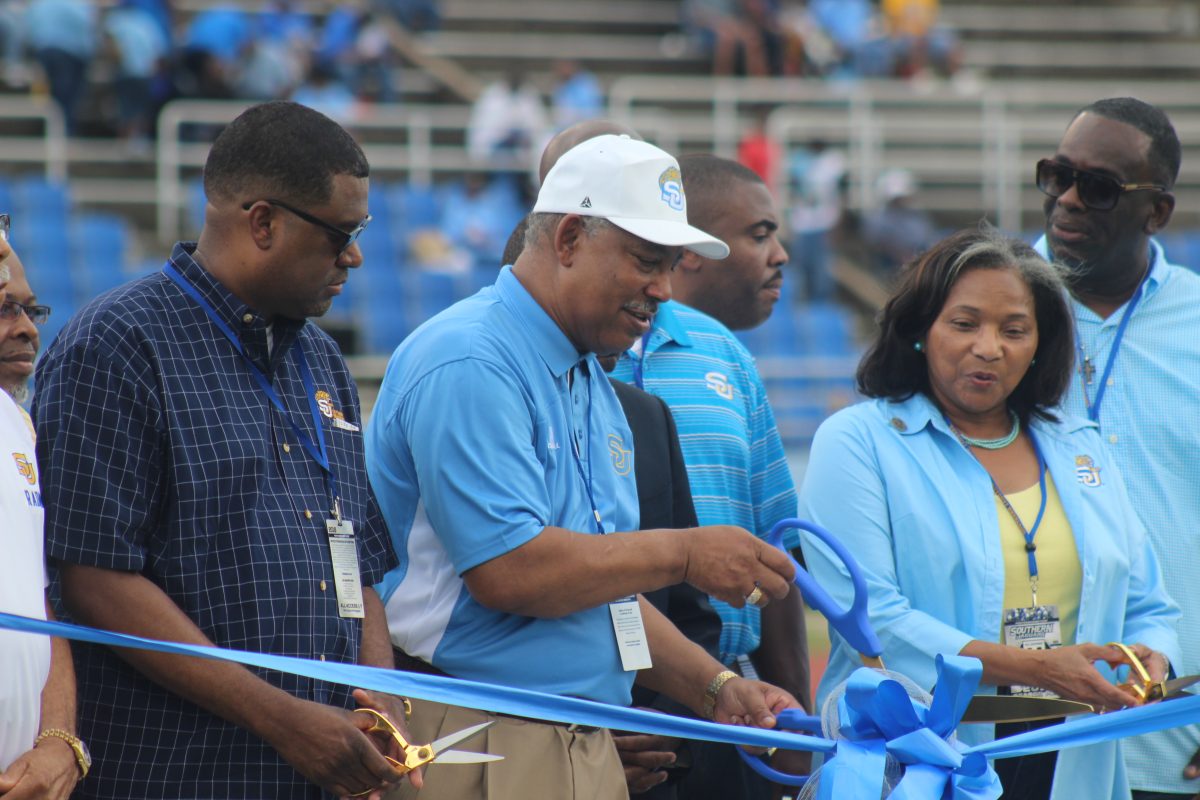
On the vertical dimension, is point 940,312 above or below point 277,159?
below

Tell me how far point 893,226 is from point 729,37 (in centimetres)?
373

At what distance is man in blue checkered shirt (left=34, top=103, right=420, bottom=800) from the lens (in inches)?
106

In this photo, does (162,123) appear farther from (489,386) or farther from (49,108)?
(489,386)

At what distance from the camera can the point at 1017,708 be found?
3369 millimetres

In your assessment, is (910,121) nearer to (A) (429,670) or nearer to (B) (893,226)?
(B) (893,226)

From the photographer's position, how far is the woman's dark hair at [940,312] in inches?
151

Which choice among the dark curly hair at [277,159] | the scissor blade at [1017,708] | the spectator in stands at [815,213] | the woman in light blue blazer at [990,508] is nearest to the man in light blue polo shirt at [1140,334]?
the woman in light blue blazer at [990,508]

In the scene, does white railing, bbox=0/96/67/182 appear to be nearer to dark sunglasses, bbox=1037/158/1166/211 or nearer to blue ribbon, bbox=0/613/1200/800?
dark sunglasses, bbox=1037/158/1166/211

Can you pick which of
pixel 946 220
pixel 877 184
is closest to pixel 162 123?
pixel 877 184

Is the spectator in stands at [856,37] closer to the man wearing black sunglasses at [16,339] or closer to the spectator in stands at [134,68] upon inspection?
the spectator in stands at [134,68]

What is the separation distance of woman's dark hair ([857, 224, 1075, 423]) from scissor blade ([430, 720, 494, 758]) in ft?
4.75

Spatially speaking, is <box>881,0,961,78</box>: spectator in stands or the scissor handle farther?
<box>881,0,961,78</box>: spectator in stands

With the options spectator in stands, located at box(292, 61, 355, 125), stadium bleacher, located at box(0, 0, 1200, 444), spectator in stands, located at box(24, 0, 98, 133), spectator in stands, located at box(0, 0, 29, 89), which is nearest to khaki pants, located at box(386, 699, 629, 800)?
stadium bleacher, located at box(0, 0, 1200, 444)

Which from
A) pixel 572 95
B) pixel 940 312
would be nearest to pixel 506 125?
pixel 572 95
